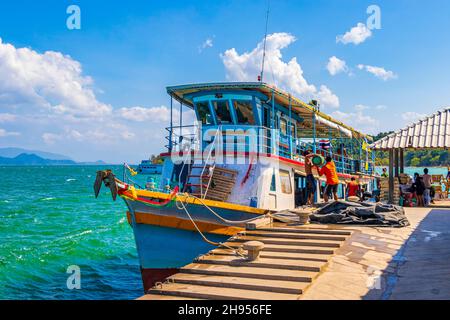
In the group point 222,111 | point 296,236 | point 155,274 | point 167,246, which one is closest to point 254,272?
point 296,236

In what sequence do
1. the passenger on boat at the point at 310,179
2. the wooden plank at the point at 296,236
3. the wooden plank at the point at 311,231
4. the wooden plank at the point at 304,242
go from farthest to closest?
the passenger on boat at the point at 310,179
the wooden plank at the point at 311,231
the wooden plank at the point at 296,236
the wooden plank at the point at 304,242

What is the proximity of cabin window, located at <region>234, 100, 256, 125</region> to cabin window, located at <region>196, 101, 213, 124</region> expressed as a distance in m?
1.12

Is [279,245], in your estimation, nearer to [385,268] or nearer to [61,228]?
[385,268]

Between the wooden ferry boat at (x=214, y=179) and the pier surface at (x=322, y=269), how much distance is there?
6.35 feet

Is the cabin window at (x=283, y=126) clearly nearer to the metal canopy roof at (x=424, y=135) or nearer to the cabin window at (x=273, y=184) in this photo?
the cabin window at (x=273, y=184)

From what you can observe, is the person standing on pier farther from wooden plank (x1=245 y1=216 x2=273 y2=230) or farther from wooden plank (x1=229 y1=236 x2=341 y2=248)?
wooden plank (x1=229 y1=236 x2=341 y2=248)

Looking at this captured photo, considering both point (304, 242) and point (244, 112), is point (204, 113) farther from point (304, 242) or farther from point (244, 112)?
point (304, 242)

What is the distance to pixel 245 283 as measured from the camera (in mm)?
6297

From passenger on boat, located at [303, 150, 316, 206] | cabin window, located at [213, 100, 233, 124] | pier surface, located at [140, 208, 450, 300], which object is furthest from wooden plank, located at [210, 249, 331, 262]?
cabin window, located at [213, 100, 233, 124]

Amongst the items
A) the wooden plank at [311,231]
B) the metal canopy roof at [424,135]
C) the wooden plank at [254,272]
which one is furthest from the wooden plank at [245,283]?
the metal canopy roof at [424,135]

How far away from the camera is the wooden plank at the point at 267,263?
6973 mm
